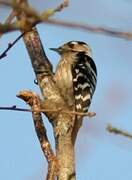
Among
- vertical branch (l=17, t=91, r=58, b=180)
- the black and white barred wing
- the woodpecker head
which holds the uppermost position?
the woodpecker head

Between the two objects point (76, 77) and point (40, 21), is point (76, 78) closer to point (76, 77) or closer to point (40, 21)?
point (76, 77)

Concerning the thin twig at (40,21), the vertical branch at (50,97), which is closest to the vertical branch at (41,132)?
the vertical branch at (50,97)

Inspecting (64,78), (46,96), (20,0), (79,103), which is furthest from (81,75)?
(20,0)

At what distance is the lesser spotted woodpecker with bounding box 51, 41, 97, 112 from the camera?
5.20 metres

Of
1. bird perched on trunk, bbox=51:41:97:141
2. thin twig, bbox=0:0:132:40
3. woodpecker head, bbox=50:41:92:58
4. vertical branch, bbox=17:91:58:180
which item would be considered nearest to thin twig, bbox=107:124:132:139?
thin twig, bbox=0:0:132:40

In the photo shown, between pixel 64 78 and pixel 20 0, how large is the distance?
372cm

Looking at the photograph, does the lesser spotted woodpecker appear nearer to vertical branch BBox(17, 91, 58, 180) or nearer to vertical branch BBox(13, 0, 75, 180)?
vertical branch BBox(13, 0, 75, 180)

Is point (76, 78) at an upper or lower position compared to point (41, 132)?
upper

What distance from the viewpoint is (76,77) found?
5.53 m

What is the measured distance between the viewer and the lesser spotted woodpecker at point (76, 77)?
5197 mm

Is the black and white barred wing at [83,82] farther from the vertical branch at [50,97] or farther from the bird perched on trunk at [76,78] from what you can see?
the vertical branch at [50,97]

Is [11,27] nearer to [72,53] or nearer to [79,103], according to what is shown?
[79,103]

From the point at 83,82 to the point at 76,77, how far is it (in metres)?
0.11

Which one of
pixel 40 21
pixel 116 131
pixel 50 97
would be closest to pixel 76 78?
pixel 50 97
